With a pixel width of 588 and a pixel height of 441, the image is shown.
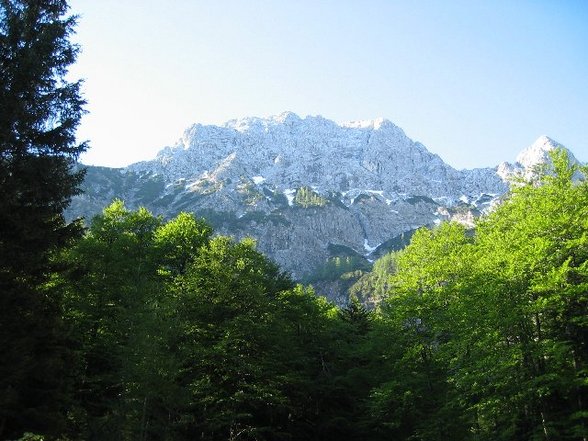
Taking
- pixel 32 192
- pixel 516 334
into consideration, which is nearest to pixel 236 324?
pixel 32 192

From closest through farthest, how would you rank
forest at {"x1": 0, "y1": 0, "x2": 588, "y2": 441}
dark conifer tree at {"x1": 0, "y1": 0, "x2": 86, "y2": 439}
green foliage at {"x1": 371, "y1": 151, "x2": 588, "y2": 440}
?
dark conifer tree at {"x1": 0, "y1": 0, "x2": 86, "y2": 439}
forest at {"x1": 0, "y1": 0, "x2": 588, "y2": 441}
green foliage at {"x1": 371, "y1": 151, "x2": 588, "y2": 440}

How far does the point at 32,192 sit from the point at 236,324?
45.7ft

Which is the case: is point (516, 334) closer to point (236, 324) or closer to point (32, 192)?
point (236, 324)

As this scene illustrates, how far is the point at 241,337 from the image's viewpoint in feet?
91.8

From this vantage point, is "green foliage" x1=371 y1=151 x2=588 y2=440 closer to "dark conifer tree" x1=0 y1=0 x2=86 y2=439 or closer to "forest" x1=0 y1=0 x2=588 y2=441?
"forest" x1=0 y1=0 x2=588 y2=441

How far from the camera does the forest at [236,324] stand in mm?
16969

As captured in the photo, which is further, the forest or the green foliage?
the green foliage

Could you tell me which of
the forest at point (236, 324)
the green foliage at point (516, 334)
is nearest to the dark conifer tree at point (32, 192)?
the forest at point (236, 324)

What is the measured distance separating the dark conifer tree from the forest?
68 mm

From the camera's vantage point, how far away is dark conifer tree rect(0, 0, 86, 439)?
51.1ft

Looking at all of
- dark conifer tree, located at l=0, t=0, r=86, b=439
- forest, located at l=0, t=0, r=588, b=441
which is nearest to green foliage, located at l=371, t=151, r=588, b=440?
forest, located at l=0, t=0, r=588, b=441

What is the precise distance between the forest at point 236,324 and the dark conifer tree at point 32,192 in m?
0.07

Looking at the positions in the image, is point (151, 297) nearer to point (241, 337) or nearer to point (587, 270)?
point (241, 337)

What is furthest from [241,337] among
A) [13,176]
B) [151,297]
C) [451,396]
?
[13,176]
